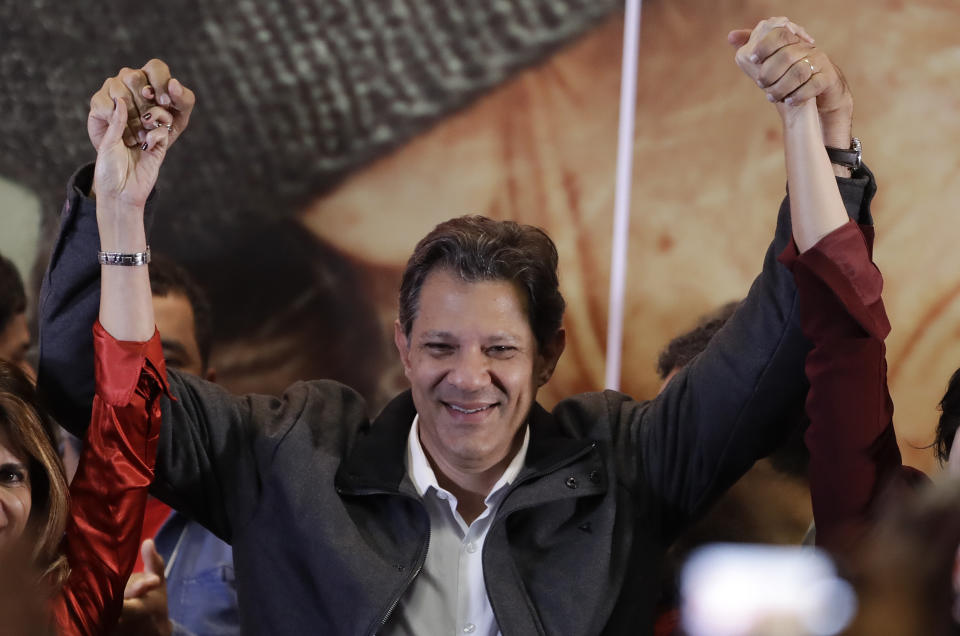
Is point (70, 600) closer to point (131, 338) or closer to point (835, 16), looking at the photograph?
point (131, 338)

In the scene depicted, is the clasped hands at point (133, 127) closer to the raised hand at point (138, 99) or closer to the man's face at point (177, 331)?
the raised hand at point (138, 99)

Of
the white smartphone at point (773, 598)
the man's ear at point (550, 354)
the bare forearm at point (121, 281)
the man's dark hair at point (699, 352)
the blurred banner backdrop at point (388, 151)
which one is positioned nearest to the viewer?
the white smartphone at point (773, 598)

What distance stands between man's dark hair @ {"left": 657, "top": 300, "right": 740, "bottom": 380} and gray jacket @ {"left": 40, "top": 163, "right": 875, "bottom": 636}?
33 cm

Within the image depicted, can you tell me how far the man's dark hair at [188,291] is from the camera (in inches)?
87.9

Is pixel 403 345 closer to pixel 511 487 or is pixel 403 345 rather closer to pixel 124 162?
pixel 511 487

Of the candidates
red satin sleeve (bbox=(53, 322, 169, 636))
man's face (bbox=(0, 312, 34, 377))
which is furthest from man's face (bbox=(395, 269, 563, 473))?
man's face (bbox=(0, 312, 34, 377))

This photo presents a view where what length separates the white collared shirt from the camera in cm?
162

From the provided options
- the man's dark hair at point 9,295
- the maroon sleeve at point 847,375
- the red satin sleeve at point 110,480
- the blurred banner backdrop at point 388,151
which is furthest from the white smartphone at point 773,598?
the man's dark hair at point 9,295

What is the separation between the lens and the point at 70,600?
1521 mm

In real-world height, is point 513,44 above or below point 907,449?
above

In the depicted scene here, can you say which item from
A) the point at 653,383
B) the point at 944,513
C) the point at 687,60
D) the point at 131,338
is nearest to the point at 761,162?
the point at 687,60

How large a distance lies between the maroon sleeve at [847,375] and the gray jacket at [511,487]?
6cm

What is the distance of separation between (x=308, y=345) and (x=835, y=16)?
119 cm

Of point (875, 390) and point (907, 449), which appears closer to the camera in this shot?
point (875, 390)
